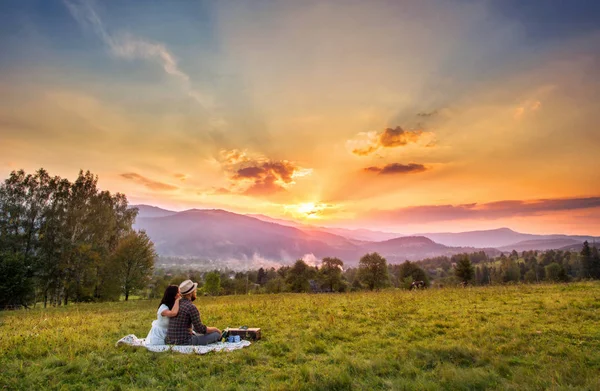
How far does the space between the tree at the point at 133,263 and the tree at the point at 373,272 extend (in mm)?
48700

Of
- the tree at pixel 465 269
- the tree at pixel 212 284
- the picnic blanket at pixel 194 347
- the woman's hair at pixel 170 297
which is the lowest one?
the tree at pixel 212 284

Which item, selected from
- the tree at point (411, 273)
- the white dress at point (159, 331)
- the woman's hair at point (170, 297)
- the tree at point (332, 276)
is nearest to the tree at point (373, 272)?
the tree at point (332, 276)

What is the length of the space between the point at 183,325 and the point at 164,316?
0.84 m

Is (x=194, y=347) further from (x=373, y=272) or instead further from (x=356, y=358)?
(x=373, y=272)

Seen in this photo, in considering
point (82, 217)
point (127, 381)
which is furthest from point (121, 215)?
point (127, 381)

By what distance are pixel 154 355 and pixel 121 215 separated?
186ft

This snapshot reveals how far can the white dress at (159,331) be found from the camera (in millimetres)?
10633

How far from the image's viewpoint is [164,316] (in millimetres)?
10930

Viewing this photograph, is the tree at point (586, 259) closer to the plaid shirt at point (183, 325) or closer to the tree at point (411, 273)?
the tree at point (411, 273)

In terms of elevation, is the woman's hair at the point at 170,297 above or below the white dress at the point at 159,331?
above

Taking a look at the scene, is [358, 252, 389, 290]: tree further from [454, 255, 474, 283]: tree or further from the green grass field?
the green grass field

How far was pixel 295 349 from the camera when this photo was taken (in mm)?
9789

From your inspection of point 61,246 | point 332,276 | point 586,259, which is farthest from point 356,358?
point 586,259

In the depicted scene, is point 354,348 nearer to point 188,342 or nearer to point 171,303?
point 188,342
